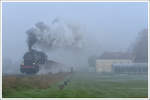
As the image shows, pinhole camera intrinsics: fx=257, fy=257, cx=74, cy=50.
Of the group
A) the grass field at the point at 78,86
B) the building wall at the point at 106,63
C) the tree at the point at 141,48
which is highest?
the tree at the point at 141,48

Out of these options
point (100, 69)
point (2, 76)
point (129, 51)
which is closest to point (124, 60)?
point (129, 51)

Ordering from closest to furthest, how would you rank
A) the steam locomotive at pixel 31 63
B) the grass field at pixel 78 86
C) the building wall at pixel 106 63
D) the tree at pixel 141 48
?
the grass field at pixel 78 86
the steam locomotive at pixel 31 63
the tree at pixel 141 48
the building wall at pixel 106 63

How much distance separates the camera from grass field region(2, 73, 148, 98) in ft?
45.3

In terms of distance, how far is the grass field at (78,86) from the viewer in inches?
543

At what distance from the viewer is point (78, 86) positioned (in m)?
15.3

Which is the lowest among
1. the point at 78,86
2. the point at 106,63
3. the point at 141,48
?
the point at 78,86

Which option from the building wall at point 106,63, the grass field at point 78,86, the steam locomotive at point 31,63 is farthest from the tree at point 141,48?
the steam locomotive at point 31,63

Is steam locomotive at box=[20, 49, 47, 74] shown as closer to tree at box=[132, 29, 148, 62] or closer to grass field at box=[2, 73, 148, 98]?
grass field at box=[2, 73, 148, 98]

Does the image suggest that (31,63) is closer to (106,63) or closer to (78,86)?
(78,86)

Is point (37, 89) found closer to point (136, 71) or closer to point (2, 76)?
point (2, 76)

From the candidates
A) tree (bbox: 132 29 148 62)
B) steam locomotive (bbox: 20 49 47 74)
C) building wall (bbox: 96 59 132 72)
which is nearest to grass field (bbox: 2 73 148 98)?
building wall (bbox: 96 59 132 72)

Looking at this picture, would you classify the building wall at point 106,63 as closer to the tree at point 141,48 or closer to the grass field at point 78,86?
the grass field at point 78,86

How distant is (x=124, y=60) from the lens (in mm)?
17266

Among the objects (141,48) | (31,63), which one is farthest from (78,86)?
(141,48)
